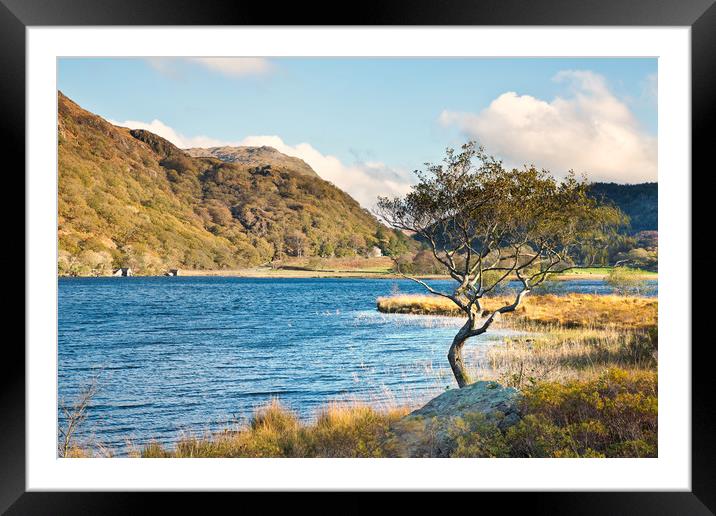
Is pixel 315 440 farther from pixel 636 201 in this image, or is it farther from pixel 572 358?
pixel 636 201

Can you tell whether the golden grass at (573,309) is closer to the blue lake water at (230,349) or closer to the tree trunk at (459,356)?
the blue lake water at (230,349)

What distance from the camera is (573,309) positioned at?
40.7 feet

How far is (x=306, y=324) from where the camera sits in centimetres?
1883

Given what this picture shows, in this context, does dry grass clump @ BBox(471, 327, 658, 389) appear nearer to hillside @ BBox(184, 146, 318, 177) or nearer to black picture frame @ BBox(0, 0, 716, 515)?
black picture frame @ BBox(0, 0, 716, 515)

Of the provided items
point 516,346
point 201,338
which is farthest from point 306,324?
point 516,346

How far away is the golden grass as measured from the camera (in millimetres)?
10930

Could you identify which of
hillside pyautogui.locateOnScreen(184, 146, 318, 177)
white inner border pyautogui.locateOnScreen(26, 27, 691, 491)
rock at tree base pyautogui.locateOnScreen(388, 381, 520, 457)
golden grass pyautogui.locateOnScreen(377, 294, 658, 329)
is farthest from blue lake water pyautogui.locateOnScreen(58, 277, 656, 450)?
hillside pyautogui.locateOnScreen(184, 146, 318, 177)

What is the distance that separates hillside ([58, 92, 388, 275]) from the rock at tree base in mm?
16436

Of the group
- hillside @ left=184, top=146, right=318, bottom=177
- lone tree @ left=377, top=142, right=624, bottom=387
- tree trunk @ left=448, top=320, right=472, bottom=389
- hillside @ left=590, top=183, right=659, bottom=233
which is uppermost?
hillside @ left=184, top=146, right=318, bottom=177

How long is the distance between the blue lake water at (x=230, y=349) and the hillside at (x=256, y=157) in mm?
5072
